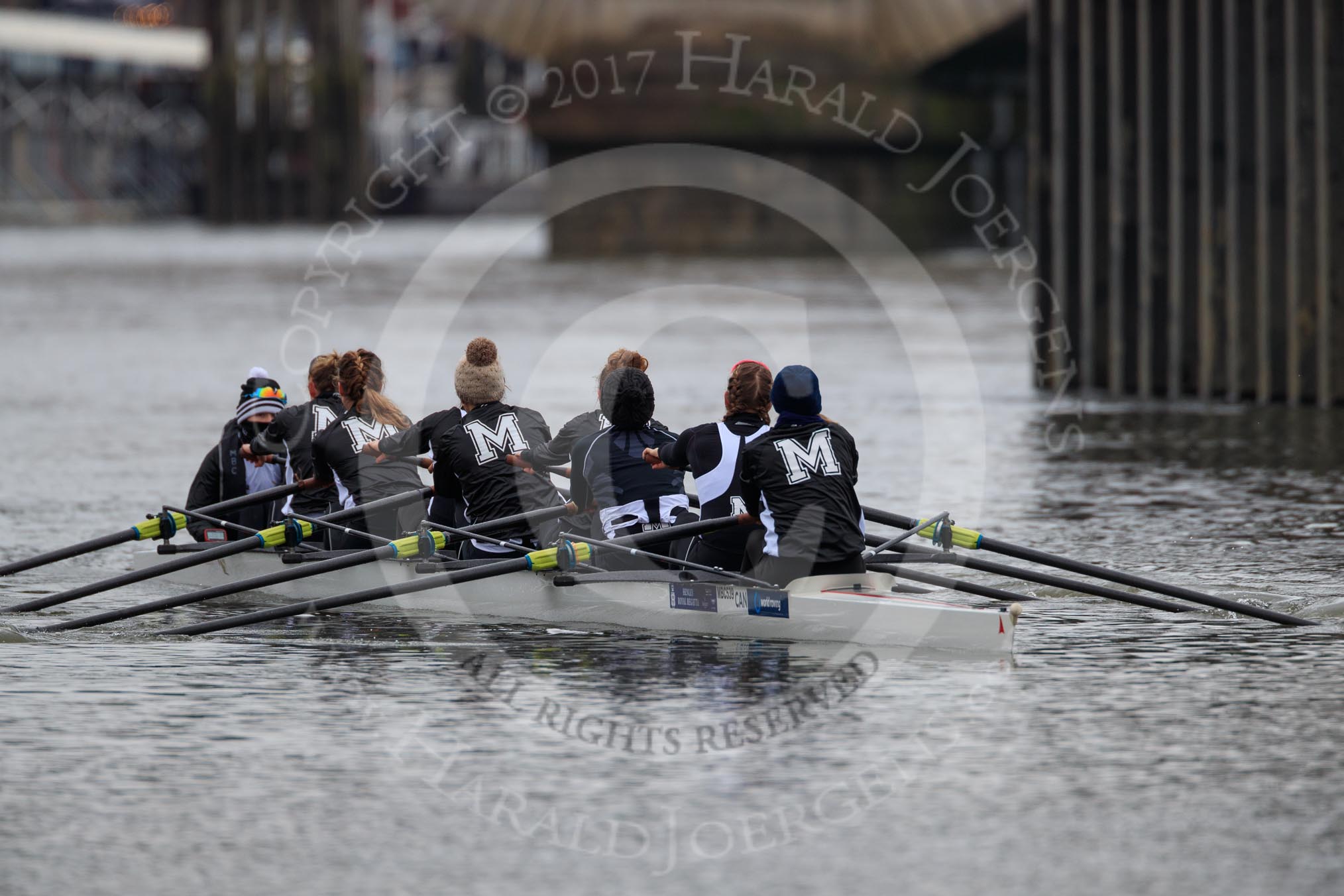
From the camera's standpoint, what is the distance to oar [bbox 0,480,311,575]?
45.3 ft

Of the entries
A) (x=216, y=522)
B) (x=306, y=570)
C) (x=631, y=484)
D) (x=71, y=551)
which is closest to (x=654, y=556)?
(x=631, y=484)

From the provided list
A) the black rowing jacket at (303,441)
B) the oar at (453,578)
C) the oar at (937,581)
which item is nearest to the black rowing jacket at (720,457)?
the oar at (453,578)

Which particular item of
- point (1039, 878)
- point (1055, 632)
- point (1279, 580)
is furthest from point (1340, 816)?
point (1279, 580)

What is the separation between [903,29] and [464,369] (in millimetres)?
43588

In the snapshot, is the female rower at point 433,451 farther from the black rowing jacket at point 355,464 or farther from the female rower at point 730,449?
the female rower at point 730,449

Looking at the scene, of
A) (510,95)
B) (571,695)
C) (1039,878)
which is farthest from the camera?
(510,95)

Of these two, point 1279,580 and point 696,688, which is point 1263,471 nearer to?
point 1279,580

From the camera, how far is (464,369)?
1295 cm

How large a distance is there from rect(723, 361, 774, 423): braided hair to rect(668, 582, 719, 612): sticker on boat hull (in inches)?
38.1

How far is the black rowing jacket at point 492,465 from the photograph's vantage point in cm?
1292

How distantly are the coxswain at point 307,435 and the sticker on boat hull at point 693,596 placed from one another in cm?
309

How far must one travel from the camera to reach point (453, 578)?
1191 centimetres

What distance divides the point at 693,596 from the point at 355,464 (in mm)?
3024

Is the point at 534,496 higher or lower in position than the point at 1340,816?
higher
